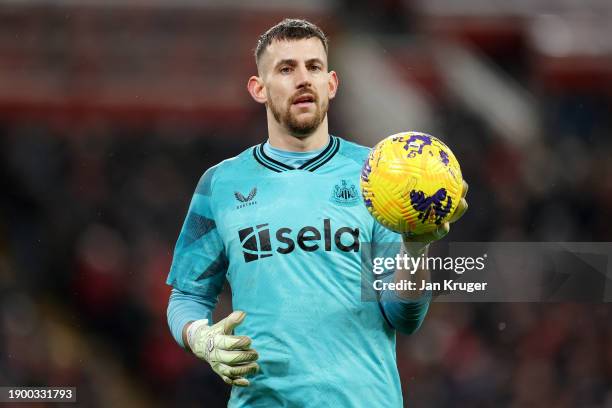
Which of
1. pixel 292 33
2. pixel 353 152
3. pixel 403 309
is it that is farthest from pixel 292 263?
pixel 292 33

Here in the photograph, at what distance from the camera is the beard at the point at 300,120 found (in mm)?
3910

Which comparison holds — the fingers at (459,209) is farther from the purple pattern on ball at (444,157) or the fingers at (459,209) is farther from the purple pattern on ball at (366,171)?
the purple pattern on ball at (366,171)

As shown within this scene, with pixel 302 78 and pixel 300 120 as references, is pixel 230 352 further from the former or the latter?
pixel 302 78

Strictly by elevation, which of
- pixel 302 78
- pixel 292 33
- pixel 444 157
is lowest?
pixel 444 157

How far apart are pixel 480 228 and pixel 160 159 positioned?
11.2 feet

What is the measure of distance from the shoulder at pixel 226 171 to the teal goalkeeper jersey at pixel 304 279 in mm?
24

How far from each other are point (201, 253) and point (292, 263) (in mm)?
444

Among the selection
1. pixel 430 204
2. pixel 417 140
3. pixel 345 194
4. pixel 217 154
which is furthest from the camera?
pixel 217 154

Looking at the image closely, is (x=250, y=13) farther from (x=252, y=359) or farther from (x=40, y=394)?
(x=252, y=359)

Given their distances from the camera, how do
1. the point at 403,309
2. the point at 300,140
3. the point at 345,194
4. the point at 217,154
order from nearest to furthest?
the point at 403,309, the point at 345,194, the point at 300,140, the point at 217,154

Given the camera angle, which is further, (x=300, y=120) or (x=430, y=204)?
(x=300, y=120)

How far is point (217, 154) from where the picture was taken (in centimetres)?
1088

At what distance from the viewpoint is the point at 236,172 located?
4039 mm

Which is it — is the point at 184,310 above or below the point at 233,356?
above
